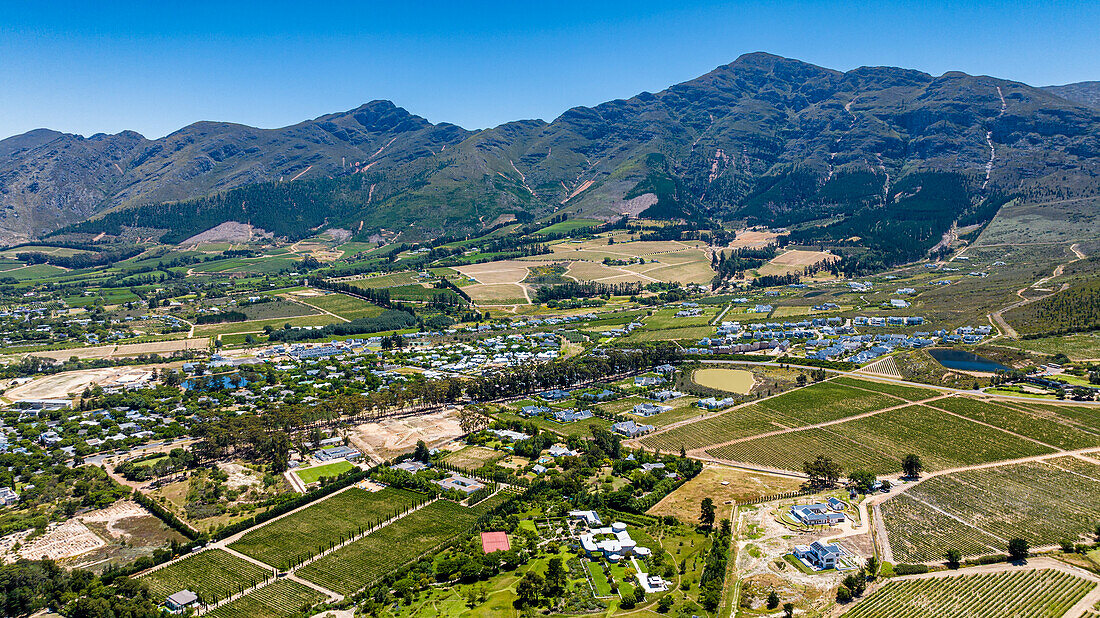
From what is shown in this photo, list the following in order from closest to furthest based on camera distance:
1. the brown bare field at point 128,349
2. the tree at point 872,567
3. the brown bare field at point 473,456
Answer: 1. the tree at point 872,567
2. the brown bare field at point 473,456
3. the brown bare field at point 128,349

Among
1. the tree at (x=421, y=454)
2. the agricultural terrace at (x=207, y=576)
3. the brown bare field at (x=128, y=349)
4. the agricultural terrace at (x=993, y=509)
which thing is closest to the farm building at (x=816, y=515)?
the agricultural terrace at (x=993, y=509)

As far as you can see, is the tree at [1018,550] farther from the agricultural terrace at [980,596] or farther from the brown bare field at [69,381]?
the brown bare field at [69,381]

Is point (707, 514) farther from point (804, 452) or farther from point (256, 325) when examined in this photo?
point (256, 325)

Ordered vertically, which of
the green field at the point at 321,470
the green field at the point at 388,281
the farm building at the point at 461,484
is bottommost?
the green field at the point at 321,470

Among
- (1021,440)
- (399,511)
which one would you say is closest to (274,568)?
(399,511)

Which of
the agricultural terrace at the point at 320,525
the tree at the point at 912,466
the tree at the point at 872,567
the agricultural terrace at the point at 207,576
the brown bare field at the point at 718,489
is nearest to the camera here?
the tree at the point at 872,567

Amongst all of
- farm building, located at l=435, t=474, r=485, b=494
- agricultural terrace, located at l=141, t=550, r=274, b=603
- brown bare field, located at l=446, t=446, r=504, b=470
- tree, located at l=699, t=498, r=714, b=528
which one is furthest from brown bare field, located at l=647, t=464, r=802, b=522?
agricultural terrace, located at l=141, t=550, r=274, b=603

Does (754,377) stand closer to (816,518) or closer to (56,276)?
(816,518)
